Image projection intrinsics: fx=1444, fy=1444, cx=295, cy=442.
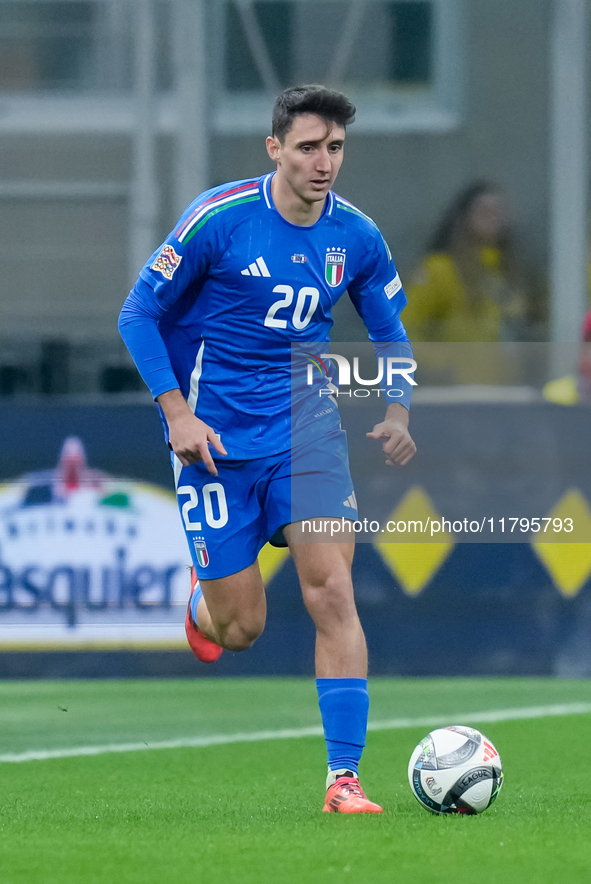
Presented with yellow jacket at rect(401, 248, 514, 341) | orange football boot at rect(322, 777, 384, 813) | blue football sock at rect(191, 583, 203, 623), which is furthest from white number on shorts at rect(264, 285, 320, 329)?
yellow jacket at rect(401, 248, 514, 341)

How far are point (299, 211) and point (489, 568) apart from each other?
134 inches

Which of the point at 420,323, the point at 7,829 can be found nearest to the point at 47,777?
the point at 7,829

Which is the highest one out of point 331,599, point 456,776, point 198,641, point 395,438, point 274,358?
point 274,358

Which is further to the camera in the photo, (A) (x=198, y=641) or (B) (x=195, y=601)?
(A) (x=198, y=641)

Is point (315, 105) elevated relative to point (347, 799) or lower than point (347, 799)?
elevated

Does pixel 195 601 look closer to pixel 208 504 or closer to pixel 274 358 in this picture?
pixel 208 504

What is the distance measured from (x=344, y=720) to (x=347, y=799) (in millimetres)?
223

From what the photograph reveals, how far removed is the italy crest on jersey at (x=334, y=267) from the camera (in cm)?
415

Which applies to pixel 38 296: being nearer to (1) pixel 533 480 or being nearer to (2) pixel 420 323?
(2) pixel 420 323

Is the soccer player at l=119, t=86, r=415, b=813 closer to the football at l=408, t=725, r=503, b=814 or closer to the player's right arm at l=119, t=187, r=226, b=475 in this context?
→ the player's right arm at l=119, t=187, r=226, b=475

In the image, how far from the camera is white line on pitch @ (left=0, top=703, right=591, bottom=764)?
17.6 feet

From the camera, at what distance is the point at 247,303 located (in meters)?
4.21

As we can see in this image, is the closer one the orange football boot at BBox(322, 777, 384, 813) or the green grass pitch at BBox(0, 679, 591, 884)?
the green grass pitch at BBox(0, 679, 591, 884)

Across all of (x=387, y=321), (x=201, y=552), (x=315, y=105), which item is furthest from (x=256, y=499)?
(x=315, y=105)
